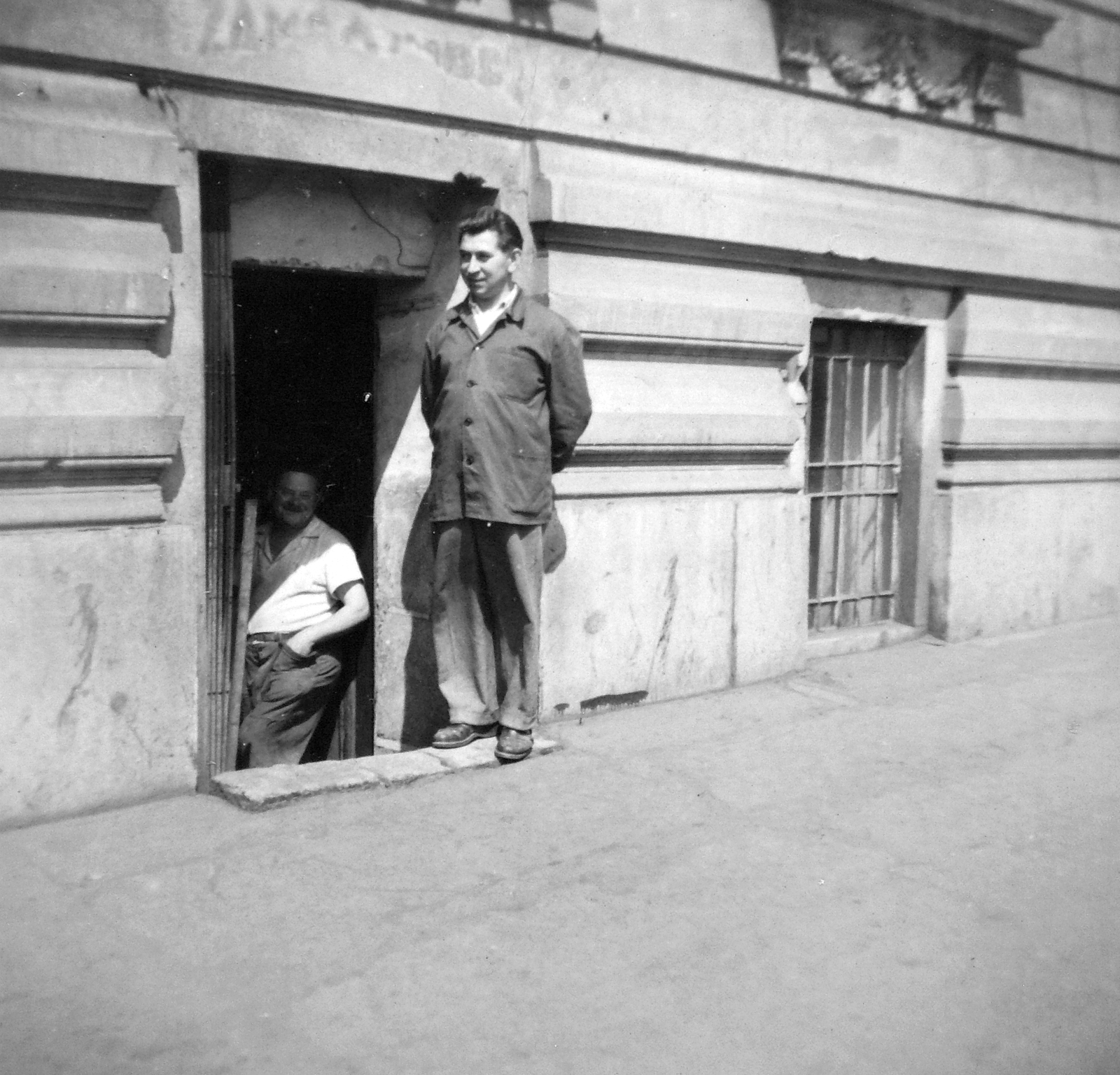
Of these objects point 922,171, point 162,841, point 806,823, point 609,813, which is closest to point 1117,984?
point 806,823

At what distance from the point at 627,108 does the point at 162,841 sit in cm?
341

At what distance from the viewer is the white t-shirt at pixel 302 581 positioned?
17.9 feet

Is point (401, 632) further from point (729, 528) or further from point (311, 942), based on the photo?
point (311, 942)

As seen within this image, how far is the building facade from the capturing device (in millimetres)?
4238

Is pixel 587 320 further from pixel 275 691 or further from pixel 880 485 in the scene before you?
pixel 880 485

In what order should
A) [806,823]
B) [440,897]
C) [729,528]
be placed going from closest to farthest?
[440,897], [806,823], [729,528]

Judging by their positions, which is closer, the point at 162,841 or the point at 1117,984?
the point at 1117,984

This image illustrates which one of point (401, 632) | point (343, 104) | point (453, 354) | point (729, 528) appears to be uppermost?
point (343, 104)

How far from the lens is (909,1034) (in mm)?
3023

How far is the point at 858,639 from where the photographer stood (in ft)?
23.1

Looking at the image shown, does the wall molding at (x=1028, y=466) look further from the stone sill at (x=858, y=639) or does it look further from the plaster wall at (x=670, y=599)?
Answer: the plaster wall at (x=670, y=599)

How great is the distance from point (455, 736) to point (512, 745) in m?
0.23

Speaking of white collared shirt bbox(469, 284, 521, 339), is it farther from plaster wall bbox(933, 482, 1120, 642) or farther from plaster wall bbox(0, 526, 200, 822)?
plaster wall bbox(933, 482, 1120, 642)

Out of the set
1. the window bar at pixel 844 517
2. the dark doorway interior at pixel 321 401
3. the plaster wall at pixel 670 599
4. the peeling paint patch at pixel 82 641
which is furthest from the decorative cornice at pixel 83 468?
the window bar at pixel 844 517
